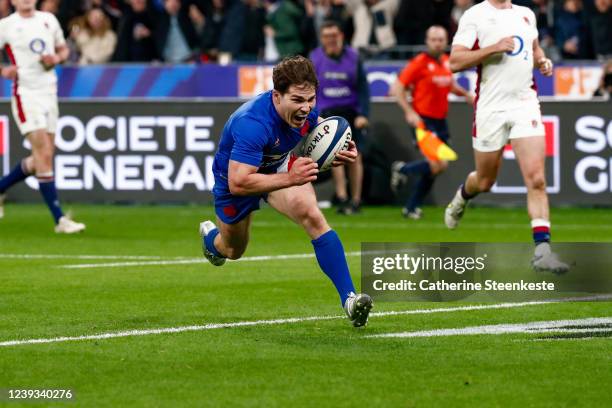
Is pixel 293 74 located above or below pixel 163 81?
above

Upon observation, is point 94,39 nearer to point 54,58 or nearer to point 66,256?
point 54,58

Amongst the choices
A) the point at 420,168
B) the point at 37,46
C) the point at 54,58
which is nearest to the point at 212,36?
the point at 420,168

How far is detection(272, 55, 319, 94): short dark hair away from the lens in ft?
27.7

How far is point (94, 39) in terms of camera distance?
83.7 feet

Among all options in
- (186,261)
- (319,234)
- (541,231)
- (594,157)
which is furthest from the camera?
(594,157)

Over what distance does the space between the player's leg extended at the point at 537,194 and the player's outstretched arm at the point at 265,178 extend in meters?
3.22

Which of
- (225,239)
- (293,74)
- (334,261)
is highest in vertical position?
(293,74)

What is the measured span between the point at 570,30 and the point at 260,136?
15.4 meters

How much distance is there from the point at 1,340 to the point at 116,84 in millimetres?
16794

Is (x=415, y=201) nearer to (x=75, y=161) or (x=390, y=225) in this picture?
(x=390, y=225)

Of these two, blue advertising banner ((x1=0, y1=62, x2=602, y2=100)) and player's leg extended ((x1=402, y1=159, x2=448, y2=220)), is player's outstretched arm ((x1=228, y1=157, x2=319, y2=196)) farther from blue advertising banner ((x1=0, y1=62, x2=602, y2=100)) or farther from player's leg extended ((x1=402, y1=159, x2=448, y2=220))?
blue advertising banner ((x1=0, y1=62, x2=602, y2=100))

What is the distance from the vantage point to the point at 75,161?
64.1 feet

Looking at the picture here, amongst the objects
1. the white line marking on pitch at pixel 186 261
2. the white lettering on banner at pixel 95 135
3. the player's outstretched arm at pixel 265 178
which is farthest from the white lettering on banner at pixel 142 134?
the player's outstretched arm at pixel 265 178

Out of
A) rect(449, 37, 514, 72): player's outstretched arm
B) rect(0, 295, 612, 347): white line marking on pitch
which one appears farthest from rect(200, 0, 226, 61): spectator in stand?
rect(0, 295, 612, 347): white line marking on pitch
